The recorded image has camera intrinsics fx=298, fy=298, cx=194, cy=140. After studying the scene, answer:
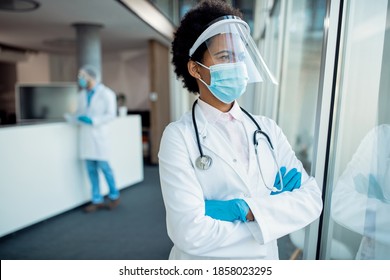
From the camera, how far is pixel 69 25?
4.41 m

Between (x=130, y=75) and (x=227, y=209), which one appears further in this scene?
(x=130, y=75)

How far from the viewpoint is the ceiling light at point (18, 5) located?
3342 mm

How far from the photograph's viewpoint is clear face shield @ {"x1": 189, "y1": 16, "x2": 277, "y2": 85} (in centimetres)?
95

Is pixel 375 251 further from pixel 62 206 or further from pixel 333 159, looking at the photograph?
pixel 62 206

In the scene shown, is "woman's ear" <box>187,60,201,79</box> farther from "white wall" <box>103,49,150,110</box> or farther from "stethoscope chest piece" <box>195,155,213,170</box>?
"white wall" <box>103,49,150,110</box>

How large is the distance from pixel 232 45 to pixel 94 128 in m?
2.57

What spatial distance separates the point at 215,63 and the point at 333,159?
27.5 inches

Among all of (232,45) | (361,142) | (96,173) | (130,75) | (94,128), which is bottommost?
(96,173)

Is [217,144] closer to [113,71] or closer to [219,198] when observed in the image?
[219,198]

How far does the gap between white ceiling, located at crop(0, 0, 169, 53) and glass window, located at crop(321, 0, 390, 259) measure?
279 centimetres

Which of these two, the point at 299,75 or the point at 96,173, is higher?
the point at 299,75

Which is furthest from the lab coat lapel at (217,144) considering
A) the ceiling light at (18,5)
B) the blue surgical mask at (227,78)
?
the ceiling light at (18,5)

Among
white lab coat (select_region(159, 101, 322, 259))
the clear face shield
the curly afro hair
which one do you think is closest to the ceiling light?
the curly afro hair

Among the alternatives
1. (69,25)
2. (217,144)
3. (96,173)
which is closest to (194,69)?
(217,144)
